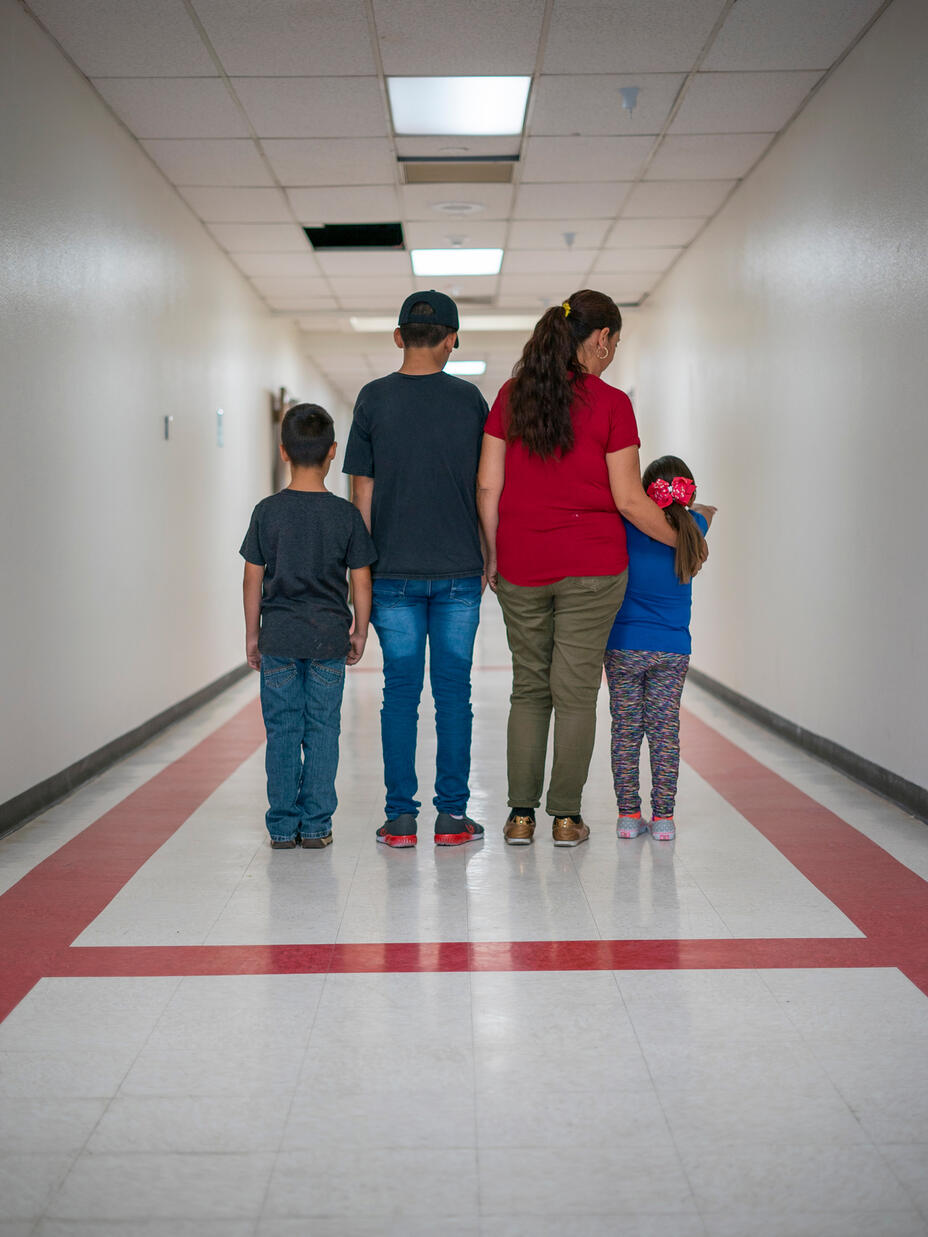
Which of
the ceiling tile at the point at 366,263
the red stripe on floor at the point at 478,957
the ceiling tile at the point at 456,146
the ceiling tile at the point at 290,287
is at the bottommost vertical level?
the red stripe on floor at the point at 478,957

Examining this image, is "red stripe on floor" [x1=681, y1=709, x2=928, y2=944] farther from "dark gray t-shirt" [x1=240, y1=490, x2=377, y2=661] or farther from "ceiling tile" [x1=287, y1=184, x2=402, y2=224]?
"ceiling tile" [x1=287, y1=184, x2=402, y2=224]

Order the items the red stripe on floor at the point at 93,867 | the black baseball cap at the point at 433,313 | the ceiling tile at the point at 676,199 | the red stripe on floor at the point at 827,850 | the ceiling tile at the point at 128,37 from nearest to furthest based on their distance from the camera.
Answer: the red stripe on floor at the point at 93,867 < the red stripe on floor at the point at 827,850 < the black baseball cap at the point at 433,313 < the ceiling tile at the point at 128,37 < the ceiling tile at the point at 676,199

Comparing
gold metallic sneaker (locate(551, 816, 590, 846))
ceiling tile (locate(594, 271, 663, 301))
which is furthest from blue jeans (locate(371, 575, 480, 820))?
ceiling tile (locate(594, 271, 663, 301))

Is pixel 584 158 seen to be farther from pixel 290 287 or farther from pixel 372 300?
pixel 372 300

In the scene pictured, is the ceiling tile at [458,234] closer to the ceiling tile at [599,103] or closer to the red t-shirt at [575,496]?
the ceiling tile at [599,103]

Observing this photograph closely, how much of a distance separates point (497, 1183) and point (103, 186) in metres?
4.24

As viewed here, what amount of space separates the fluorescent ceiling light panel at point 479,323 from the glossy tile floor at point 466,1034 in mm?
7148

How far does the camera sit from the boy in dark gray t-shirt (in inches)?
123

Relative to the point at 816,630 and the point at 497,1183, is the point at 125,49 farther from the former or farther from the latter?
the point at 497,1183

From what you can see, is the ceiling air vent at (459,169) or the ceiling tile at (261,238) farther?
the ceiling tile at (261,238)

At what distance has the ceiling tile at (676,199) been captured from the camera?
232 inches

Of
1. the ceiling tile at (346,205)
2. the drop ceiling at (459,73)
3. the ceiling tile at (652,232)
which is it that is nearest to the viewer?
the drop ceiling at (459,73)

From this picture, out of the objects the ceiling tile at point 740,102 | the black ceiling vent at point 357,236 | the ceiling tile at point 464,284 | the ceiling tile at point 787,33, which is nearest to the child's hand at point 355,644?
the ceiling tile at point 787,33

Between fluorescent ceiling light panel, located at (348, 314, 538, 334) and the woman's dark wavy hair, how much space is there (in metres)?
6.86
